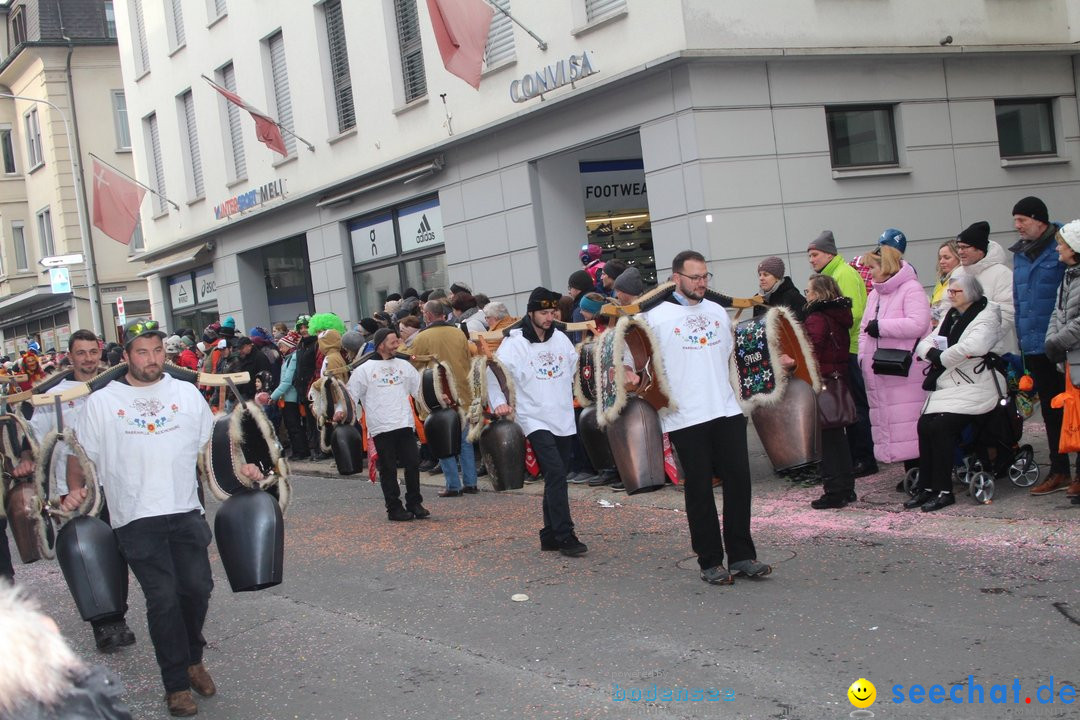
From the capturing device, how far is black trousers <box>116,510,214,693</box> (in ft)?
18.2

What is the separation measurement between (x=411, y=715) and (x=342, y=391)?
617cm

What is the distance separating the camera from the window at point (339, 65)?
847 inches

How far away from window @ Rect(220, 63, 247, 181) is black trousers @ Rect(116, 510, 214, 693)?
2082 centimetres

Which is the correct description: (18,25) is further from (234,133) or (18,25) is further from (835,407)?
(835,407)

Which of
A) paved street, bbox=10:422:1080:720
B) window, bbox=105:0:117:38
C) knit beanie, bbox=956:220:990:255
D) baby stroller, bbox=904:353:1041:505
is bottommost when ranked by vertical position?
paved street, bbox=10:422:1080:720

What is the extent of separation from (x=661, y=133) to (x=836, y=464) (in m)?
6.96

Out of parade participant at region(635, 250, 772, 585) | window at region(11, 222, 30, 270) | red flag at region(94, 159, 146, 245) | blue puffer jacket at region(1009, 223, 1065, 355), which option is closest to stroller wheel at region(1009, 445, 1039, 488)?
blue puffer jacket at region(1009, 223, 1065, 355)

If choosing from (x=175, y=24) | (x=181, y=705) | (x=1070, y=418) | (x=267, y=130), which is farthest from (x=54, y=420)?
(x=175, y=24)

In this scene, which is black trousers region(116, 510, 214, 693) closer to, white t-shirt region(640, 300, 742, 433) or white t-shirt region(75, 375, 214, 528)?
white t-shirt region(75, 375, 214, 528)

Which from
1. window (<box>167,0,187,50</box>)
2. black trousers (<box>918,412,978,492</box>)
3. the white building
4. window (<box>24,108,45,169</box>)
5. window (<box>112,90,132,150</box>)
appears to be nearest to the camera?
black trousers (<box>918,412,978,492</box>)

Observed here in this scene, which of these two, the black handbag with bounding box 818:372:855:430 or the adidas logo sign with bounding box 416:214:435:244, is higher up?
the adidas logo sign with bounding box 416:214:435:244

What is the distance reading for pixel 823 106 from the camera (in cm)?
1495

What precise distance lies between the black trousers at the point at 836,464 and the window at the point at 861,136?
7.42 m

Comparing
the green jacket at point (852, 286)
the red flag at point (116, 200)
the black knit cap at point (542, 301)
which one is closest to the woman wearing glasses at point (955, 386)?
the green jacket at point (852, 286)
